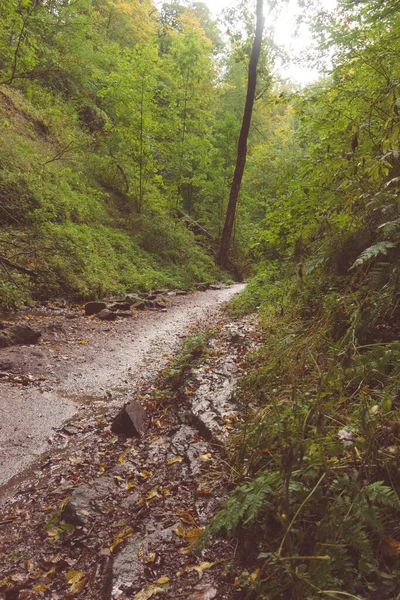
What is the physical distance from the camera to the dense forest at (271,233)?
1721 millimetres

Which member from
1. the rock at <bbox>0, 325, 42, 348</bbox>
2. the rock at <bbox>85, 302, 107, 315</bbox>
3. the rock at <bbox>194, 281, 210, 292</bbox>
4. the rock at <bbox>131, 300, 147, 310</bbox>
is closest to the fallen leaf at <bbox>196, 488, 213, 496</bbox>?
the rock at <bbox>0, 325, 42, 348</bbox>

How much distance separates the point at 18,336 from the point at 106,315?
2.38 meters

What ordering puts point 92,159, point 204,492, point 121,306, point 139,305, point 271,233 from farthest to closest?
point 92,159
point 139,305
point 121,306
point 271,233
point 204,492

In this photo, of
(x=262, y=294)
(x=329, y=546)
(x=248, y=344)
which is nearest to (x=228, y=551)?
(x=329, y=546)

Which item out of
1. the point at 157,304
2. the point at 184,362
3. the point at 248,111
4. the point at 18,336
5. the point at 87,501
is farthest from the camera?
the point at 248,111

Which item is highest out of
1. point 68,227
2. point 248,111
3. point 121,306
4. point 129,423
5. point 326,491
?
point 248,111

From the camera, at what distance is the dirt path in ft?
11.8

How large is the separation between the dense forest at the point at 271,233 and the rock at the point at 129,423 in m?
1.19

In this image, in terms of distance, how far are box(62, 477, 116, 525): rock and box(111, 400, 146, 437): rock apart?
0.77 meters

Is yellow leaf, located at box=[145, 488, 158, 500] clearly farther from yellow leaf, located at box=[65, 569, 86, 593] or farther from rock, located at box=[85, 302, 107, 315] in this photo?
rock, located at box=[85, 302, 107, 315]

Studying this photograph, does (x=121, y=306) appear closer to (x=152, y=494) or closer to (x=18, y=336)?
(x=18, y=336)

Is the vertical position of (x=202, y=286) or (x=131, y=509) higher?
(x=202, y=286)

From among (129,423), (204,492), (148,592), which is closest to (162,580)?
(148,592)

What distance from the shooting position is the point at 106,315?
25.4 feet
